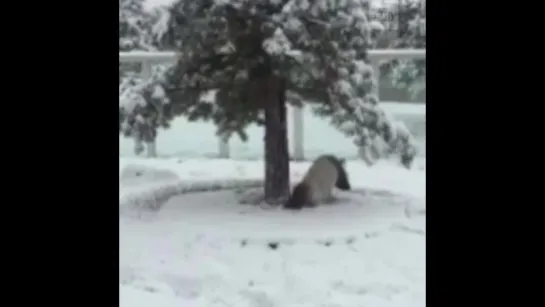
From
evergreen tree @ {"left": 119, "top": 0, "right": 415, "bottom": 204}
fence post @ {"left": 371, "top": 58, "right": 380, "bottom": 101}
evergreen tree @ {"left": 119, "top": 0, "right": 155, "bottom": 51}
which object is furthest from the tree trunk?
evergreen tree @ {"left": 119, "top": 0, "right": 155, "bottom": 51}

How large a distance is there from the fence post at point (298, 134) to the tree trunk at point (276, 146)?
33 mm

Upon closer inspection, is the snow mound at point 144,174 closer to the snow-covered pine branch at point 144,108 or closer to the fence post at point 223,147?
the snow-covered pine branch at point 144,108

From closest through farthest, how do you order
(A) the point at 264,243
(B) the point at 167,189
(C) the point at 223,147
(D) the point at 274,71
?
1. (A) the point at 264,243
2. (D) the point at 274,71
3. (C) the point at 223,147
4. (B) the point at 167,189

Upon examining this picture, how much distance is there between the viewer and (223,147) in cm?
227

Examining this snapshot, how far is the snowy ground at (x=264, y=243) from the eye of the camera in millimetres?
1582

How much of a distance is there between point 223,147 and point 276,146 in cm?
18

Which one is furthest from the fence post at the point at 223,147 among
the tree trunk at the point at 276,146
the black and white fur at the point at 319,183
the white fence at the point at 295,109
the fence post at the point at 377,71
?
the fence post at the point at 377,71

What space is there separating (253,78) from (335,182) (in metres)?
0.45

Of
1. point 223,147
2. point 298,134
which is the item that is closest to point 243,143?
point 223,147

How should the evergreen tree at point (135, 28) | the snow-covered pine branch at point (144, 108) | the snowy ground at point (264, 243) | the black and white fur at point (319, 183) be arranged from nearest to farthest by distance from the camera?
the snowy ground at point (264, 243), the evergreen tree at point (135, 28), the snow-covered pine branch at point (144, 108), the black and white fur at point (319, 183)

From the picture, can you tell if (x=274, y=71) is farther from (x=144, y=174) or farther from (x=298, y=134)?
(x=144, y=174)

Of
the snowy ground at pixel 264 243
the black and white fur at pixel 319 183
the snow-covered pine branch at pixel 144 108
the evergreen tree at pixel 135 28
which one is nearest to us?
the snowy ground at pixel 264 243
